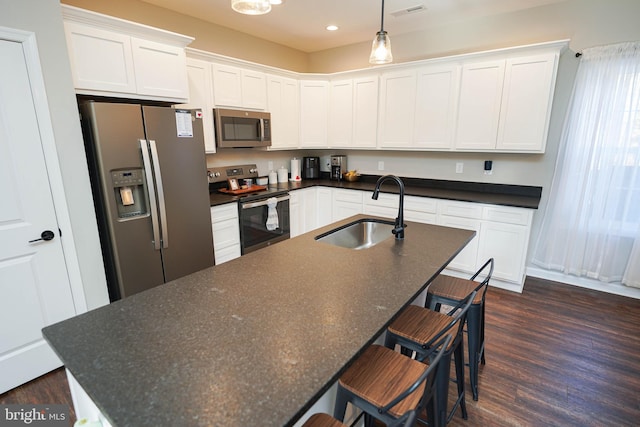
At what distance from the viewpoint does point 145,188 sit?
91.1 inches

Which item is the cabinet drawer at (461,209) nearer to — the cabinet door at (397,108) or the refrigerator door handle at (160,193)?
the cabinet door at (397,108)

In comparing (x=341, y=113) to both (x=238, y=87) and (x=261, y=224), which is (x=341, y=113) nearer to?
(x=238, y=87)

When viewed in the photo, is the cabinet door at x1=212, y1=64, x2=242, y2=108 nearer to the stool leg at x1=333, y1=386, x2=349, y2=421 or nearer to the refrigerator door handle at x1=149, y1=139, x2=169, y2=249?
the refrigerator door handle at x1=149, y1=139, x2=169, y2=249

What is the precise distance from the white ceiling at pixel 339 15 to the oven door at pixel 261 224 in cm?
194

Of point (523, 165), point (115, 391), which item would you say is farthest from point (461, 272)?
point (115, 391)

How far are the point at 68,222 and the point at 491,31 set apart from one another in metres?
4.26

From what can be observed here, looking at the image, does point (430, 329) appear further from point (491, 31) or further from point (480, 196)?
point (491, 31)

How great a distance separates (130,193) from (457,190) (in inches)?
134

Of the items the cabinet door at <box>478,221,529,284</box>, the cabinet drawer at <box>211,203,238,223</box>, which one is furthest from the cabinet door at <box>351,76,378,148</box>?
the cabinet drawer at <box>211,203,238,223</box>

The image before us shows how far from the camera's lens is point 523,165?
11.1ft

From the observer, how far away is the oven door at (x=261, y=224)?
3.36 m

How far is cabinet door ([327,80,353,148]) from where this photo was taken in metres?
4.14

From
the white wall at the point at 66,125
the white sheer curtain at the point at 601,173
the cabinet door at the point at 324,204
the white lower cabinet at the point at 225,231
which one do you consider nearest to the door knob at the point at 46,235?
→ the white wall at the point at 66,125

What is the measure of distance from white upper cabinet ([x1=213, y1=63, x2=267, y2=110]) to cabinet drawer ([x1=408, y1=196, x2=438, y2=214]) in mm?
2076
